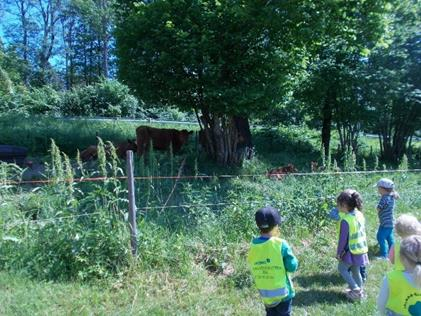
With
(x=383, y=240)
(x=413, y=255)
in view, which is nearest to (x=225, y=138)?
(x=383, y=240)

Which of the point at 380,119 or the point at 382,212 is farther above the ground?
the point at 380,119

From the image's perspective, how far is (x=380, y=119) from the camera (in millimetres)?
16922

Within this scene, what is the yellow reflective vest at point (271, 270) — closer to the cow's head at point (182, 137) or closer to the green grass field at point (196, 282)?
the green grass field at point (196, 282)

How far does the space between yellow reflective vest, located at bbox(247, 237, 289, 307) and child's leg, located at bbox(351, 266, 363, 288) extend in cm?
169

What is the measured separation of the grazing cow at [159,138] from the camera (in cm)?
1361

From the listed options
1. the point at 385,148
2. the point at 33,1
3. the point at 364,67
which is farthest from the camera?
the point at 33,1

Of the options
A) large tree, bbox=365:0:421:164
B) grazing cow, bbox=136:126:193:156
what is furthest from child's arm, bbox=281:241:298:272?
large tree, bbox=365:0:421:164

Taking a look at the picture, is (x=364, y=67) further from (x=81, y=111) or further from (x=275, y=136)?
(x=81, y=111)

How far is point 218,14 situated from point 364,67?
7.86 metres

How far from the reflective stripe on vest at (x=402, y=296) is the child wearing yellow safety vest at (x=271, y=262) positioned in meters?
0.90

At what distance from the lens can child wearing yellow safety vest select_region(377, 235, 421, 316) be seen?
2971 mm

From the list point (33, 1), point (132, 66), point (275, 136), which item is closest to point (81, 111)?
point (275, 136)

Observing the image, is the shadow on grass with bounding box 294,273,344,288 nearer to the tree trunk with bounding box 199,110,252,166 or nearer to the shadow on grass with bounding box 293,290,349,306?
the shadow on grass with bounding box 293,290,349,306

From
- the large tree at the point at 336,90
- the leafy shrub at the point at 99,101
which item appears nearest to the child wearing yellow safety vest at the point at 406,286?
the large tree at the point at 336,90
